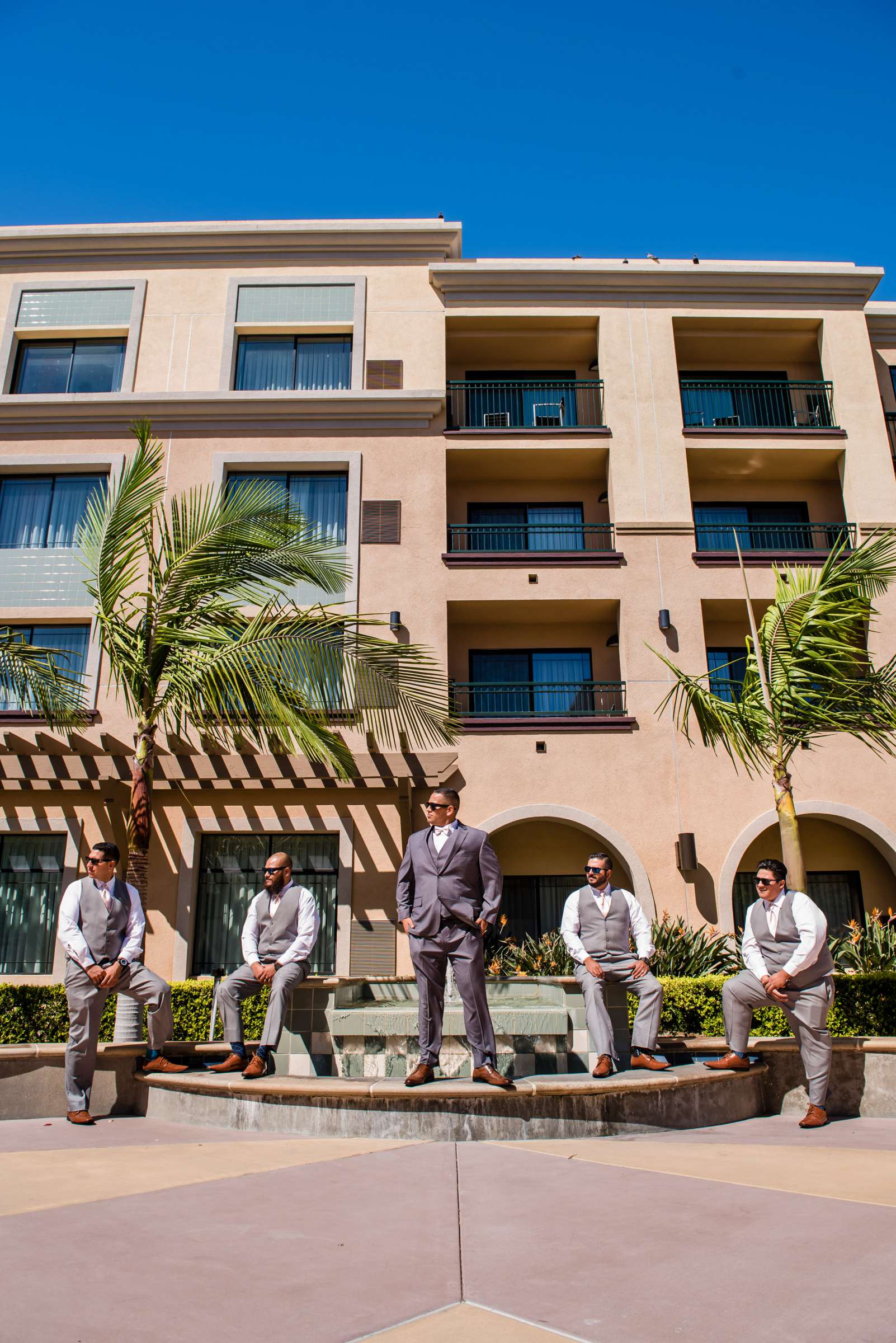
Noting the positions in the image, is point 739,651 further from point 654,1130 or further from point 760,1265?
point 760,1265

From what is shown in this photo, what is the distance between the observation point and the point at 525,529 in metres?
18.1

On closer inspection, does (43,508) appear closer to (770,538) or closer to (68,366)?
(68,366)

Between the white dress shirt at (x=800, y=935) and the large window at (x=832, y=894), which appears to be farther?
the large window at (x=832, y=894)

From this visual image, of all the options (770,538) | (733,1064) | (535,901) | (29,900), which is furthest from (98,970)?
(770,538)

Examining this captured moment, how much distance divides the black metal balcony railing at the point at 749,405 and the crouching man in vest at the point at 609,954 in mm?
13358

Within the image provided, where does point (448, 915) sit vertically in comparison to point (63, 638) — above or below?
below

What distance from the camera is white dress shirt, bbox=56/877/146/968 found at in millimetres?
6578

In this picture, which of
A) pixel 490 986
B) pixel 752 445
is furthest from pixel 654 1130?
pixel 752 445

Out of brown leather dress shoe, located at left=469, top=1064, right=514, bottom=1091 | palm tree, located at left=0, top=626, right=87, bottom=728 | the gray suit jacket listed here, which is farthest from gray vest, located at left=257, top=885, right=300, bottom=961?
palm tree, located at left=0, top=626, right=87, bottom=728

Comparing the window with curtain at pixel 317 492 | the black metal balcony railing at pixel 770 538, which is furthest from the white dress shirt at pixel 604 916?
the black metal balcony railing at pixel 770 538

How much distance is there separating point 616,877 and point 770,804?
2.88 metres

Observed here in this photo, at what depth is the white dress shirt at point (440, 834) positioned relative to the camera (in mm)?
6508

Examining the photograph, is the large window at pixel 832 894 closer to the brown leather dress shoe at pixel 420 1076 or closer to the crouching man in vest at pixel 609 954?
the crouching man in vest at pixel 609 954

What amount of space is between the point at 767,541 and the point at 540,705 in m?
5.75
